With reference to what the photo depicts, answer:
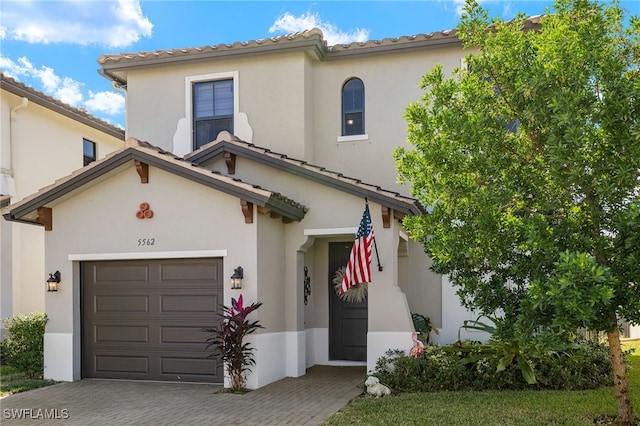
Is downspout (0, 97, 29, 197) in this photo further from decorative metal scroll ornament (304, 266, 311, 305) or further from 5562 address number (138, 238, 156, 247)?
decorative metal scroll ornament (304, 266, 311, 305)

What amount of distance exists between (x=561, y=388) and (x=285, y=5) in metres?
10.3

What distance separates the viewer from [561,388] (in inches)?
398

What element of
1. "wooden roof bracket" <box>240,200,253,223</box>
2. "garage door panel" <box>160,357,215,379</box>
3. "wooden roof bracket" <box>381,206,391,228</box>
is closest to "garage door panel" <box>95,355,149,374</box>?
"garage door panel" <box>160,357,215,379</box>

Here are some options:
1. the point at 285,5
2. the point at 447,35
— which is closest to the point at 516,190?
the point at 447,35

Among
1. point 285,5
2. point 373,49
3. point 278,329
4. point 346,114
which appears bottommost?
point 278,329

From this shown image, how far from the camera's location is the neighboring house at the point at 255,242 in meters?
11.3

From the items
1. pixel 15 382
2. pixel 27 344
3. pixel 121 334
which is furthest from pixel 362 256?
pixel 27 344

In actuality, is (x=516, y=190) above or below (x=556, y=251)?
above

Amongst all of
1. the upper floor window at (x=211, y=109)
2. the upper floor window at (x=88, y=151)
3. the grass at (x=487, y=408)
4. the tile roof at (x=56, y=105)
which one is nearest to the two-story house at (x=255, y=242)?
the upper floor window at (x=211, y=109)

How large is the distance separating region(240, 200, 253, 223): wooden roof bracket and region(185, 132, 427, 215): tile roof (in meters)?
1.79

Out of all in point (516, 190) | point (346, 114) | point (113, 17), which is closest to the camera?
point (516, 190)

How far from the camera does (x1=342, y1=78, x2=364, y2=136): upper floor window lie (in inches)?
575

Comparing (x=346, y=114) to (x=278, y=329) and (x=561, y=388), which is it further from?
(x=561, y=388)

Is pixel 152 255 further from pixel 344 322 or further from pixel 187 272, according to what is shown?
pixel 344 322
